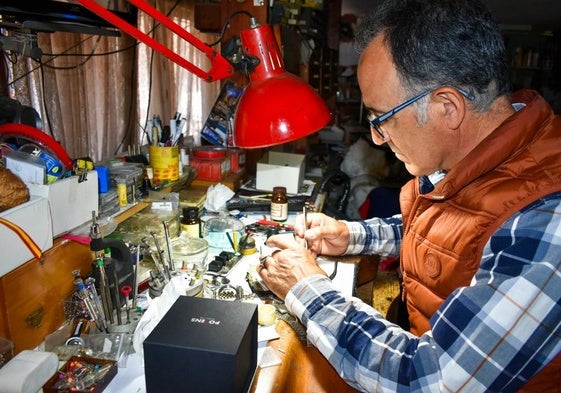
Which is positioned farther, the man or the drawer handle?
the drawer handle

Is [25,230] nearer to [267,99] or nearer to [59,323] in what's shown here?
[59,323]

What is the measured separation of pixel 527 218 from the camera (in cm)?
67

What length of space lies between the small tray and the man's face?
2.48ft

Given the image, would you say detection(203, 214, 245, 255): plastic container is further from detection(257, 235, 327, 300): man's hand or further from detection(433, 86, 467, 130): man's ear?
detection(433, 86, 467, 130): man's ear

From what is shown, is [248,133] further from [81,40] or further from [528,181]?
[81,40]

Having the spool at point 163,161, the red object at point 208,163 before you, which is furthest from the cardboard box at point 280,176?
the spool at point 163,161

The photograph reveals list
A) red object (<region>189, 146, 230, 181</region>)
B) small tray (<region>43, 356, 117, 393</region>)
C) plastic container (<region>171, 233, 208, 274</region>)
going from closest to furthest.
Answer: small tray (<region>43, 356, 117, 393</region>) < plastic container (<region>171, 233, 208, 274</region>) < red object (<region>189, 146, 230, 181</region>)

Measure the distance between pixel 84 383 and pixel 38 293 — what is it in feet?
0.85

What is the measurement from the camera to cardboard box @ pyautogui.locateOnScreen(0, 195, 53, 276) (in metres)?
0.80

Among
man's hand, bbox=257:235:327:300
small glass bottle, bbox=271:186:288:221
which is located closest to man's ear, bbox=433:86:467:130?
man's hand, bbox=257:235:327:300

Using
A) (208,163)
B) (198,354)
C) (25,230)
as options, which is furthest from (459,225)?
(208,163)

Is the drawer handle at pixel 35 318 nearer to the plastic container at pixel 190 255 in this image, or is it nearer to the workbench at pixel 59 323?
the workbench at pixel 59 323

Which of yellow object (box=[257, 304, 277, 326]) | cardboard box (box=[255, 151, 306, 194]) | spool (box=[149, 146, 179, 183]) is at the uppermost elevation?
spool (box=[149, 146, 179, 183])

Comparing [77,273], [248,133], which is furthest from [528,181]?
[77,273]
